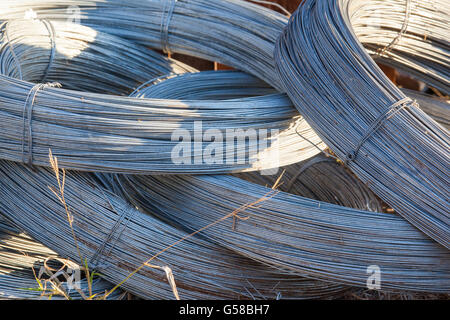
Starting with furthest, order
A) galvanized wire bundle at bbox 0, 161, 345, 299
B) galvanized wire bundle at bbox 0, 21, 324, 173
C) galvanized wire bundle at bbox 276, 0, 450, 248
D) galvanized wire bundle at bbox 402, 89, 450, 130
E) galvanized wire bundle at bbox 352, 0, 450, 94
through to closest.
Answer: galvanized wire bundle at bbox 402, 89, 450, 130 < galvanized wire bundle at bbox 352, 0, 450, 94 < galvanized wire bundle at bbox 0, 161, 345, 299 < galvanized wire bundle at bbox 0, 21, 324, 173 < galvanized wire bundle at bbox 276, 0, 450, 248

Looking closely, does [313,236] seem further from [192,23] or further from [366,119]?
[192,23]

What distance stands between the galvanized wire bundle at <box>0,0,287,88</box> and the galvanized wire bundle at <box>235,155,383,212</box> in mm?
438

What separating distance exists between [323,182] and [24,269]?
53.8 inches

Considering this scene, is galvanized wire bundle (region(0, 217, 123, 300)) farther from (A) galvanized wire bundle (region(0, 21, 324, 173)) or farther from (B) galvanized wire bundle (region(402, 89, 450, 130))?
(B) galvanized wire bundle (region(402, 89, 450, 130))

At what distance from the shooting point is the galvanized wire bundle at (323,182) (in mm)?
2617

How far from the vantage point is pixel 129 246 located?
212cm

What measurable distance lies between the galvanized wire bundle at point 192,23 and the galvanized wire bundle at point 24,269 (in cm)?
106

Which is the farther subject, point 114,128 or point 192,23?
point 192,23

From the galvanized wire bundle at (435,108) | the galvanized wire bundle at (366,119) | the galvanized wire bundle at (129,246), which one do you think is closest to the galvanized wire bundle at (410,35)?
the galvanized wire bundle at (435,108)

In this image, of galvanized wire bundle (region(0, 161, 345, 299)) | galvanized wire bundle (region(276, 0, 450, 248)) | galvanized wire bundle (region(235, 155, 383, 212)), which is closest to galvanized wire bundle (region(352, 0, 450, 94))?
galvanized wire bundle (region(276, 0, 450, 248))

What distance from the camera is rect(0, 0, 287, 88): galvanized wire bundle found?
8.64 feet

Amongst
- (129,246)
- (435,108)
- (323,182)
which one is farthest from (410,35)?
(129,246)
